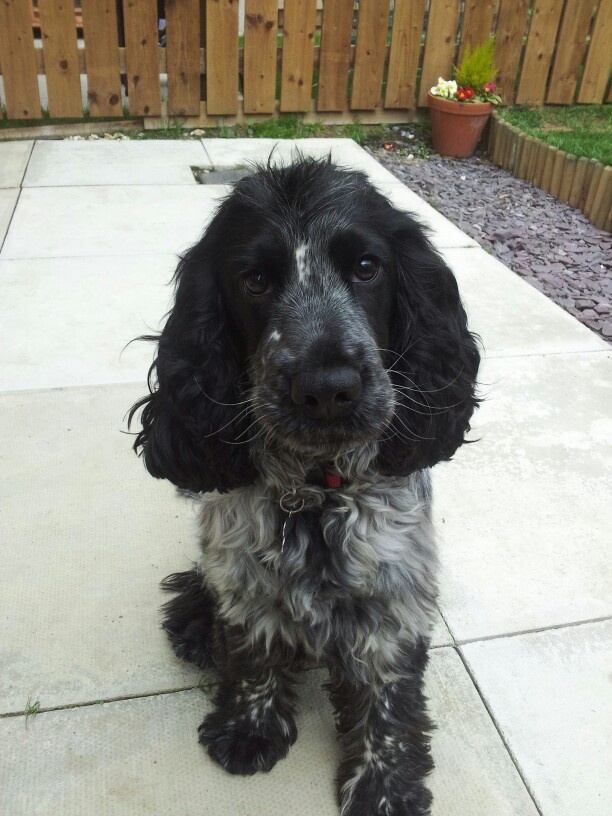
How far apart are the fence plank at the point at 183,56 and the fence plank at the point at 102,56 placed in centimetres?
50

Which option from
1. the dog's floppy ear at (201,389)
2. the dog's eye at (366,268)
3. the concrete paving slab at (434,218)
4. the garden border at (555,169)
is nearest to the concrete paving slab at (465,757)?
the dog's floppy ear at (201,389)

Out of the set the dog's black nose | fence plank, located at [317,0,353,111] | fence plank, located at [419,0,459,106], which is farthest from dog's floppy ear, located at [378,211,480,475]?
fence plank, located at [419,0,459,106]

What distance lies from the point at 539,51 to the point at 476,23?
2.58 feet

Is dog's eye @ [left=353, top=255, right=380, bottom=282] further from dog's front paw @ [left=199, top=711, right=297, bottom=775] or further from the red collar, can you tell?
dog's front paw @ [left=199, top=711, right=297, bottom=775]

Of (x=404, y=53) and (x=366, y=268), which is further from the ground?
(x=366, y=268)

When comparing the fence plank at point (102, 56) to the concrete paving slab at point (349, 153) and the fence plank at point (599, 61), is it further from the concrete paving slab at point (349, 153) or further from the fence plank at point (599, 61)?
the fence plank at point (599, 61)

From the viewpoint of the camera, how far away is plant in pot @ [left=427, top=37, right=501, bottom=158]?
23.0ft

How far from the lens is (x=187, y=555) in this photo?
2.87 metres

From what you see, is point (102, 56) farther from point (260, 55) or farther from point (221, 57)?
point (260, 55)

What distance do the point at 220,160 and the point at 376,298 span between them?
5075 mm

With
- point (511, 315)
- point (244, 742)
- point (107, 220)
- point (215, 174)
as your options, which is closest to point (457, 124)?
→ point (215, 174)

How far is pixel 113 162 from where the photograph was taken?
20.9 feet

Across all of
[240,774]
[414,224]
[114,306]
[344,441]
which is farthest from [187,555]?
[114,306]

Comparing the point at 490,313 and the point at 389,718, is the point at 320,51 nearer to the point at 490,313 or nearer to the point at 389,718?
the point at 490,313
